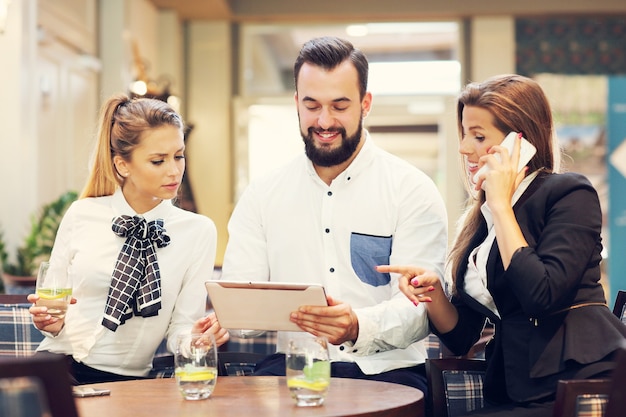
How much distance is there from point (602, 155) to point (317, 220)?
6.43 meters

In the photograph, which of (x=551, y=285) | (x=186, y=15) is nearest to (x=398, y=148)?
(x=186, y=15)

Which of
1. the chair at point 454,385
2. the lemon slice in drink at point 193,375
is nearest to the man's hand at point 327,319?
the chair at point 454,385

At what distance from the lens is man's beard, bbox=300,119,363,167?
2881 millimetres

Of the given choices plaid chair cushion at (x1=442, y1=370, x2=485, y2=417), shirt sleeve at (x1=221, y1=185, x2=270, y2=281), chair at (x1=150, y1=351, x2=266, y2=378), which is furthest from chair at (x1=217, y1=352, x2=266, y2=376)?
plaid chair cushion at (x1=442, y1=370, x2=485, y2=417)

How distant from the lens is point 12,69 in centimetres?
504

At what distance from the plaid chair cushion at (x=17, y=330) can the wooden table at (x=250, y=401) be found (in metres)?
0.84

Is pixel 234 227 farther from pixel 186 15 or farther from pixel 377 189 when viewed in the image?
pixel 186 15

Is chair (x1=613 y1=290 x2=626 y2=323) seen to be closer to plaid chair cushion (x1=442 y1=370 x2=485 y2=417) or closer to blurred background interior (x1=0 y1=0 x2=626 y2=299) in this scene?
plaid chair cushion (x1=442 y1=370 x2=485 y2=417)

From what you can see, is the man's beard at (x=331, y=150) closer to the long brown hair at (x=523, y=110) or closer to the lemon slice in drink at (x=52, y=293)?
the long brown hair at (x=523, y=110)

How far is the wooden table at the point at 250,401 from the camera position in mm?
1889

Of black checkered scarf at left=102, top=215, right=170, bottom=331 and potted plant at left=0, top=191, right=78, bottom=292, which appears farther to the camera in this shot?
potted plant at left=0, top=191, right=78, bottom=292

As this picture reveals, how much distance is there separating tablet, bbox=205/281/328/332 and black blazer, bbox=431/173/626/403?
471 millimetres

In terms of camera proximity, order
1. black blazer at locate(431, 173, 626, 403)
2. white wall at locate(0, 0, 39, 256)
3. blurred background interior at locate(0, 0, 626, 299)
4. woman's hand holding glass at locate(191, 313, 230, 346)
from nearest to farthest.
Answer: black blazer at locate(431, 173, 626, 403) < woman's hand holding glass at locate(191, 313, 230, 346) < white wall at locate(0, 0, 39, 256) < blurred background interior at locate(0, 0, 626, 299)

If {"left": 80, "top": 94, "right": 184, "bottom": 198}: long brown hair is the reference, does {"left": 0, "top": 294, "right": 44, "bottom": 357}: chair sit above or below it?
below
